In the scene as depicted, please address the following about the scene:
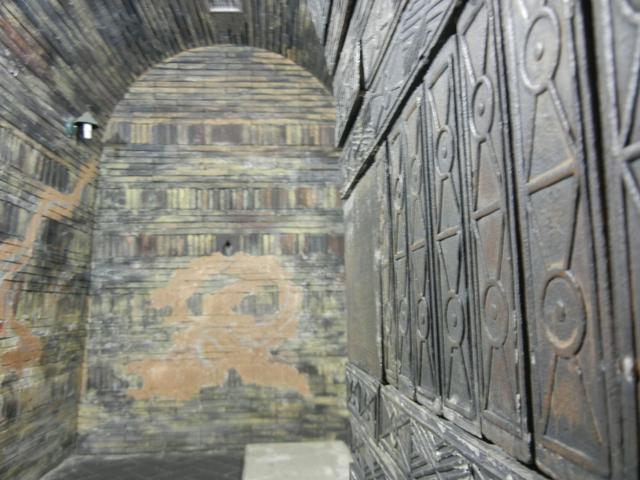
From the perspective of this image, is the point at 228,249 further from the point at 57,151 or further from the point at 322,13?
the point at 322,13

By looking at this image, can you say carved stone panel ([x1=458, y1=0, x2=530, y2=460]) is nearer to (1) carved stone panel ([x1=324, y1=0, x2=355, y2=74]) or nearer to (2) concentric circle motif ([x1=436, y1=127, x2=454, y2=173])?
(2) concentric circle motif ([x1=436, y1=127, x2=454, y2=173])

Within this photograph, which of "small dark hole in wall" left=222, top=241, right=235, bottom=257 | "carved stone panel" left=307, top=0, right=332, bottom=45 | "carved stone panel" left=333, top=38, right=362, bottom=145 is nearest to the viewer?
"carved stone panel" left=333, top=38, right=362, bottom=145

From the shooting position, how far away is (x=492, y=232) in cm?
155

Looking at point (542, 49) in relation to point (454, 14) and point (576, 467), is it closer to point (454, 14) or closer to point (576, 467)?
point (454, 14)

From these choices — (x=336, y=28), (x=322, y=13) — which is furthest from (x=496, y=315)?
(x=322, y=13)

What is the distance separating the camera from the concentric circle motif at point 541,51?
1176mm

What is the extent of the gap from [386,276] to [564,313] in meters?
1.86

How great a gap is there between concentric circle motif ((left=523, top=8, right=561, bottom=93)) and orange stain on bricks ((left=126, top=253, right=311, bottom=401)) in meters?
5.60

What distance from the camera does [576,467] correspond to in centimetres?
113

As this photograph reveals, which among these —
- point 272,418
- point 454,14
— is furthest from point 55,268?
point 454,14

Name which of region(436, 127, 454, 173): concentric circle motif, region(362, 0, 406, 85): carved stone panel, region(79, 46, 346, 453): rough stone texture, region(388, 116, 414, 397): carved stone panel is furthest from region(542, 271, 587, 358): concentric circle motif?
region(79, 46, 346, 453): rough stone texture

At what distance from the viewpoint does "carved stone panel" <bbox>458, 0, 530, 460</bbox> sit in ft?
4.63

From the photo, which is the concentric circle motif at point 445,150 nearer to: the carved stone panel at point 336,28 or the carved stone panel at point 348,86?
the carved stone panel at point 348,86

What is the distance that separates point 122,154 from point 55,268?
1957mm
